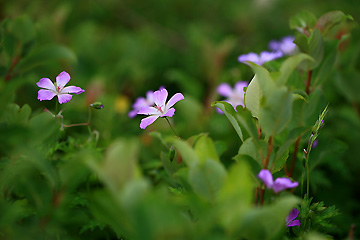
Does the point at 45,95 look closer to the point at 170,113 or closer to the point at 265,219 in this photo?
the point at 170,113

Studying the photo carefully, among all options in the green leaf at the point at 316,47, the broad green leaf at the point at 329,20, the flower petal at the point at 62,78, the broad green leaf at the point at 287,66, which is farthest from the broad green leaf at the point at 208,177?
the broad green leaf at the point at 329,20

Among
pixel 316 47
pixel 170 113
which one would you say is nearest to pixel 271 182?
pixel 170 113

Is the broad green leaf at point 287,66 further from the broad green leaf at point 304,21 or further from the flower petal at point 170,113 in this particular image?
the broad green leaf at point 304,21

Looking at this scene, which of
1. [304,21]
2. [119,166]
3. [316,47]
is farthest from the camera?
[304,21]

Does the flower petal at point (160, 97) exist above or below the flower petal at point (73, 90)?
below

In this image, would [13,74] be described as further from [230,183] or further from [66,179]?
[230,183]

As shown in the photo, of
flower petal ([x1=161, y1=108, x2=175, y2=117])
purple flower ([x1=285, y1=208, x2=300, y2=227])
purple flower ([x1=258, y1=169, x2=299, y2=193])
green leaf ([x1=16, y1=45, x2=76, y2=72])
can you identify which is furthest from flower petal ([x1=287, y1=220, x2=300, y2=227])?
green leaf ([x1=16, y1=45, x2=76, y2=72])

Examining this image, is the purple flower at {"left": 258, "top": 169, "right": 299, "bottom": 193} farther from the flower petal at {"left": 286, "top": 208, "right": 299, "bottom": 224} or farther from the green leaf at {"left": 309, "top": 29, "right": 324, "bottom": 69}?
the green leaf at {"left": 309, "top": 29, "right": 324, "bottom": 69}

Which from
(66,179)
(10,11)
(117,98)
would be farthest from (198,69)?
(66,179)

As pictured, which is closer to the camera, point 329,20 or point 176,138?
point 176,138
